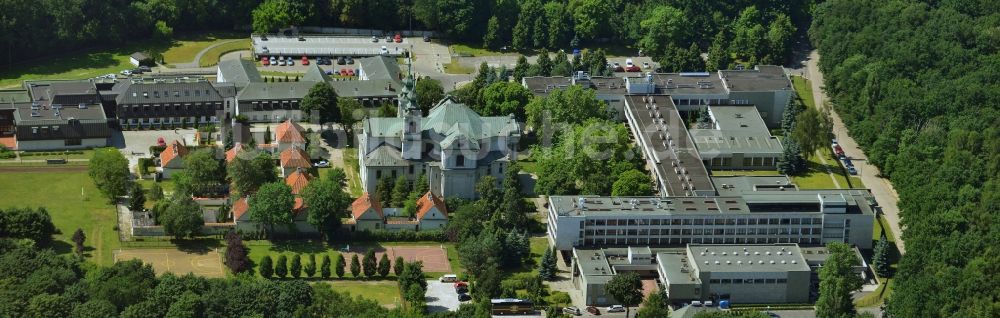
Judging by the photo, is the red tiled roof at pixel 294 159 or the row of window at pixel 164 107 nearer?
the red tiled roof at pixel 294 159

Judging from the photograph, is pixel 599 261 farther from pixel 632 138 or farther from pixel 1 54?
pixel 1 54

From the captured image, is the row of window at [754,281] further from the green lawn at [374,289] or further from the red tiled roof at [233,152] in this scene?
the red tiled roof at [233,152]

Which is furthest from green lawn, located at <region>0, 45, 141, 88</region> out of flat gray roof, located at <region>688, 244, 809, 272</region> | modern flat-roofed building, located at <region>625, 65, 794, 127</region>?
flat gray roof, located at <region>688, 244, 809, 272</region>

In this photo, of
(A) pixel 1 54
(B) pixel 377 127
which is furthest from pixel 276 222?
(A) pixel 1 54

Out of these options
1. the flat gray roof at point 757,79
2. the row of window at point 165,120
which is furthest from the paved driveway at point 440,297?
the flat gray roof at point 757,79

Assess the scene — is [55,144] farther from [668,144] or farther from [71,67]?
[668,144]

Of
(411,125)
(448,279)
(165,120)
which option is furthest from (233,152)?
(448,279)

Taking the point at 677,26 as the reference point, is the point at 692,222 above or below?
below
